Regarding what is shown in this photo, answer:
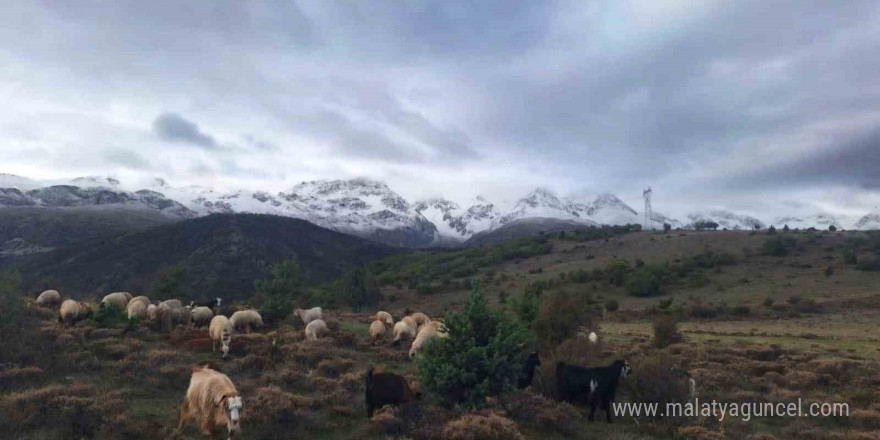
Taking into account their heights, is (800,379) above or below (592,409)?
above

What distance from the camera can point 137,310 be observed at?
84.4ft

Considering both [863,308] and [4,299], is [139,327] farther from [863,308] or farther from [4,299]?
[863,308]

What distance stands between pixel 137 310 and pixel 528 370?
2079 cm

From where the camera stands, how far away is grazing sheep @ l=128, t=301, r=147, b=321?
2498 centimetres

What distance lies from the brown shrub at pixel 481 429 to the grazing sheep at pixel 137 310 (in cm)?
2002

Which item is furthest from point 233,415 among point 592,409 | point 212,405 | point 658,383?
point 658,383

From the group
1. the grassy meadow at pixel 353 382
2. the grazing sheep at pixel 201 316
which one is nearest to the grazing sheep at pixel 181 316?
the grazing sheep at pixel 201 316

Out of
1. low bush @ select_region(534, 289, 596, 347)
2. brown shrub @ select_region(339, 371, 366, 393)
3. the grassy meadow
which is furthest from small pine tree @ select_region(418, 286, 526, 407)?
low bush @ select_region(534, 289, 596, 347)

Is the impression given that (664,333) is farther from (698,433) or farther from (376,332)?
(698,433)

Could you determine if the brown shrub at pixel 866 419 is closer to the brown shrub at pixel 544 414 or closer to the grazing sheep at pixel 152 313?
the brown shrub at pixel 544 414

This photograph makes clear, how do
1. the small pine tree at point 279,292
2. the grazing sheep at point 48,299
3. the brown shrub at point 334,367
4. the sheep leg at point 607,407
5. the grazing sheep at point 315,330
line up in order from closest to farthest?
the sheep leg at point 607,407 → the brown shrub at point 334,367 → the grazing sheep at point 315,330 → the grazing sheep at point 48,299 → the small pine tree at point 279,292

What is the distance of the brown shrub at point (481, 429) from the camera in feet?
35.8

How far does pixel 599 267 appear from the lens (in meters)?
87.1

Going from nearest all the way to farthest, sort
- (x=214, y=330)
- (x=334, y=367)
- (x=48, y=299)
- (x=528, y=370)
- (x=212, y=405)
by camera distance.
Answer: (x=212, y=405) → (x=528, y=370) → (x=334, y=367) → (x=214, y=330) → (x=48, y=299)
